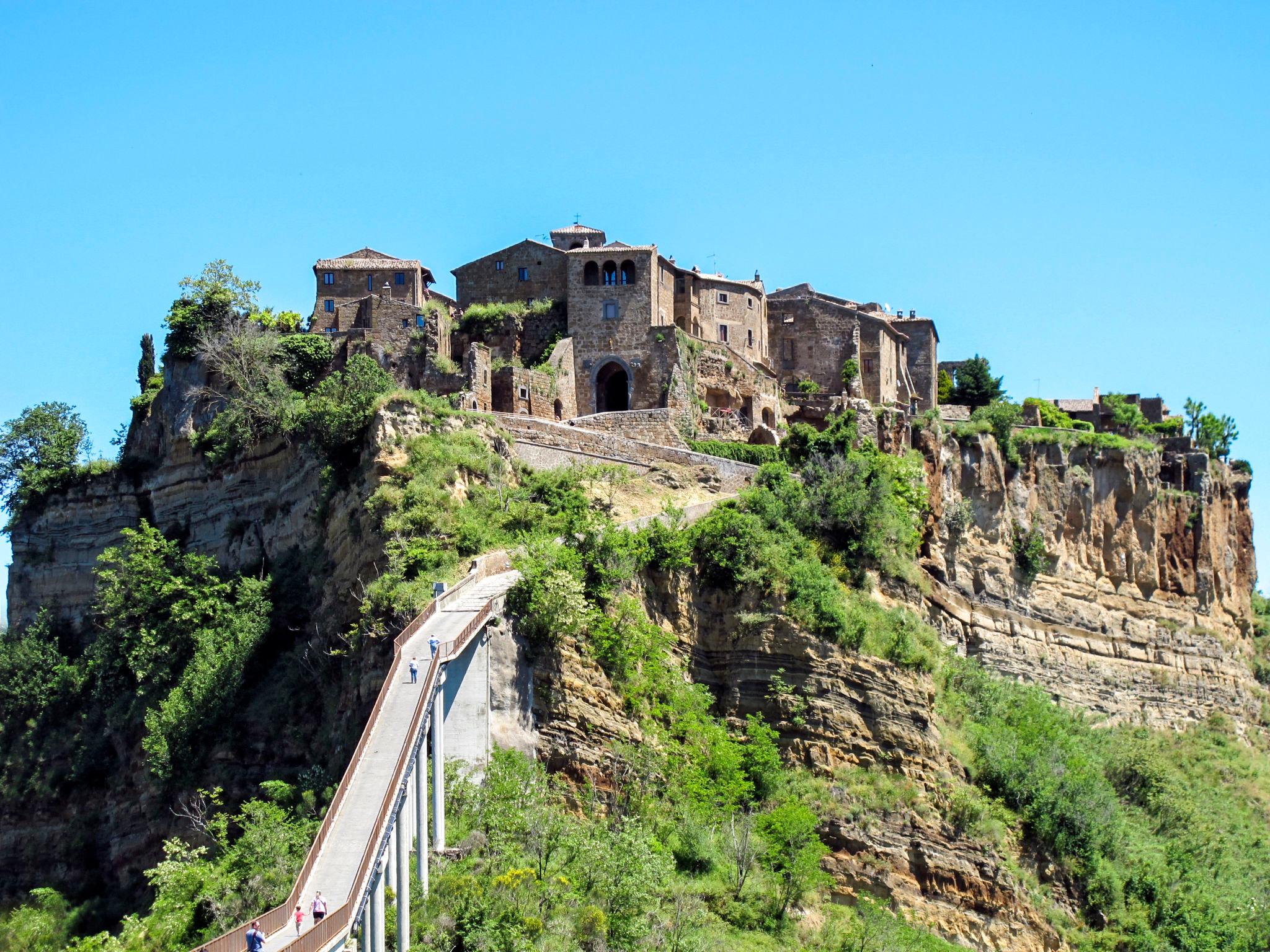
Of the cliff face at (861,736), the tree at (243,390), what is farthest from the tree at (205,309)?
the cliff face at (861,736)

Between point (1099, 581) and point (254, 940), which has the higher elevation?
point (1099, 581)

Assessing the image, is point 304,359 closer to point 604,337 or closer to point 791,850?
point 604,337

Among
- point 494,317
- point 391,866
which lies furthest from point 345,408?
point 391,866

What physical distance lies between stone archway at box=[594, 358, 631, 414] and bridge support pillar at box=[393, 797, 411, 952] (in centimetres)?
3059

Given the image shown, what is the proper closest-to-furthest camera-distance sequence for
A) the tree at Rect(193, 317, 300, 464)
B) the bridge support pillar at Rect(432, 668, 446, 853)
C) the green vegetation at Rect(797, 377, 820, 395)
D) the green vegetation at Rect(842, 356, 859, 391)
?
the bridge support pillar at Rect(432, 668, 446, 853), the tree at Rect(193, 317, 300, 464), the green vegetation at Rect(797, 377, 820, 395), the green vegetation at Rect(842, 356, 859, 391)

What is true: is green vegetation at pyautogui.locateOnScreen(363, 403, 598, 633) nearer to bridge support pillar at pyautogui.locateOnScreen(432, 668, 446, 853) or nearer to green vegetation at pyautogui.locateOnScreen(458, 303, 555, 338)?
bridge support pillar at pyautogui.locateOnScreen(432, 668, 446, 853)

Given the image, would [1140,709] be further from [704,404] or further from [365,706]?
[365,706]

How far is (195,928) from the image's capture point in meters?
35.8

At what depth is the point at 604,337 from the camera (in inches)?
2452

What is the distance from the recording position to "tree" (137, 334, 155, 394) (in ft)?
210

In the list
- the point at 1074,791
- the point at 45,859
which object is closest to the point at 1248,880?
the point at 1074,791

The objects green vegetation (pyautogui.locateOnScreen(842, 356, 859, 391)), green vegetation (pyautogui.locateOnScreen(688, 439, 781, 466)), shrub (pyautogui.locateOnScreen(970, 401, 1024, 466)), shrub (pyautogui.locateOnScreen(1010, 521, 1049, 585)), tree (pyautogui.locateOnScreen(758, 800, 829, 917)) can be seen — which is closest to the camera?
tree (pyautogui.locateOnScreen(758, 800, 829, 917))

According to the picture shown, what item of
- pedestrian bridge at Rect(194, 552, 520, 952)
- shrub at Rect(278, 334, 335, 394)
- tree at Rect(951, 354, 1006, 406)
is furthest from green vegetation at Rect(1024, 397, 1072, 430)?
pedestrian bridge at Rect(194, 552, 520, 952)

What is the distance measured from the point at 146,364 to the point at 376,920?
3821 cm
